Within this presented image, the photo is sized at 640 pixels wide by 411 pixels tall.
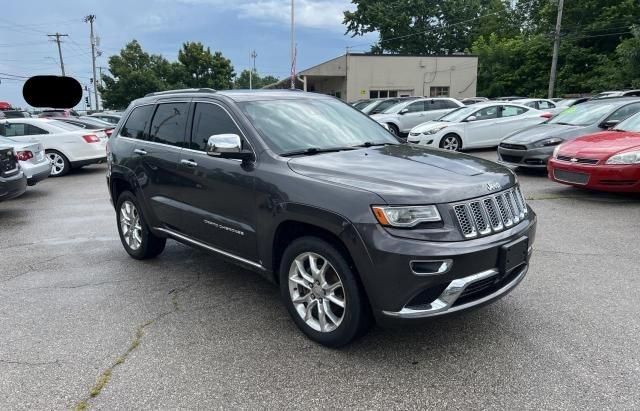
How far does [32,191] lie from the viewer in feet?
34.6

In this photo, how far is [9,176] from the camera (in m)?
7.58

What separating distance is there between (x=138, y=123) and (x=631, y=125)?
7615mm

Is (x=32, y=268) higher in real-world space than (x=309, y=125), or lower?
lower

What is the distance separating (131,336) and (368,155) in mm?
2252

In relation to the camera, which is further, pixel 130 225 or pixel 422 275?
pixel 130 225

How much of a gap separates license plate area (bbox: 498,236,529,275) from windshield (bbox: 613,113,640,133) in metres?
5.93

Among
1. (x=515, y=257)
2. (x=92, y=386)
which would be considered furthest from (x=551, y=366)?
(x=92, y=386)

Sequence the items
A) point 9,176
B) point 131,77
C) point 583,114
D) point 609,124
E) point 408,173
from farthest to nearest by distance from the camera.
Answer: point 131,77
point 583,114
point 609,124
point 9,176
point 408,173

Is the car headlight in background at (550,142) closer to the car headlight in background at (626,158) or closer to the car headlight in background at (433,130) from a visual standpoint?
the car headlight in background at (626,158)

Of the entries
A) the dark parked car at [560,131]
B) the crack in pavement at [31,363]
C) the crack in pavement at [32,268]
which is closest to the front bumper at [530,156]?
the dark parked car at [560,131]

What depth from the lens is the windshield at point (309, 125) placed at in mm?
3855

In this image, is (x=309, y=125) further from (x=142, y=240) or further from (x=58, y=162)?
(x=58, y=162)

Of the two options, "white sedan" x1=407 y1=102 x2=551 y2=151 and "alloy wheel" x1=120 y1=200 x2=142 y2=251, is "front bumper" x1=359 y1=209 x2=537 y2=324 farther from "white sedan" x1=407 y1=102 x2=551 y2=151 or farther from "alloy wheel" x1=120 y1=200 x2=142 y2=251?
"white sedan" x1=407 y1=102 x2=551 y2=151

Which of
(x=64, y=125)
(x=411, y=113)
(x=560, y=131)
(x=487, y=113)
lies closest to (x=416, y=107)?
(x=411, y=113)
